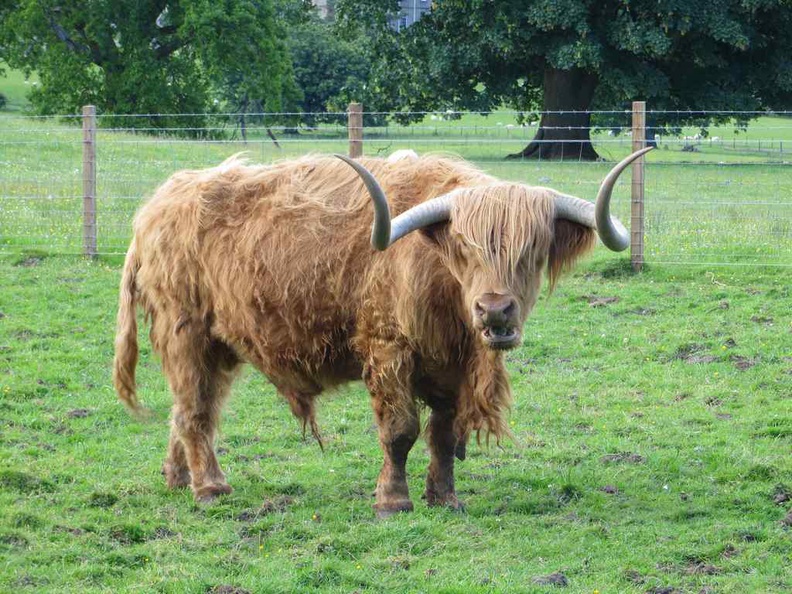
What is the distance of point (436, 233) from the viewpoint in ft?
18.7

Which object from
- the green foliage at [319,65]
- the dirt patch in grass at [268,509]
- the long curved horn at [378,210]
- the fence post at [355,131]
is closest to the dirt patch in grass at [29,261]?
the fence post at [355,131]

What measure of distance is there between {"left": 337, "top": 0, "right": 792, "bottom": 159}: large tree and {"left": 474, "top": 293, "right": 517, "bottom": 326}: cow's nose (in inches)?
722

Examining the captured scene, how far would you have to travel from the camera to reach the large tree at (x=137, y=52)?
104ft


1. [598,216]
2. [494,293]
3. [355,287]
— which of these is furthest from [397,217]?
[598,216]

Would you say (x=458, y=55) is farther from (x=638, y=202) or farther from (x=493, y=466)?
(x=493, y=466)

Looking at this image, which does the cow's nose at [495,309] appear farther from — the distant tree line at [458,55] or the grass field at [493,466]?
the distant tree line at [458,55]

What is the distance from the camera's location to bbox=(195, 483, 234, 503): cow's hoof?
6.28 metres

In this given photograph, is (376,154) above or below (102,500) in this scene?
above

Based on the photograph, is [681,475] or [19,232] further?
[19,232]

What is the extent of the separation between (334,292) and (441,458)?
1.07 m

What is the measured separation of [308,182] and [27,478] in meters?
2.29

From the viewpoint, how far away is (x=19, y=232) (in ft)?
46.2

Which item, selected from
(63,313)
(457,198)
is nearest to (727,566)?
(457,198)

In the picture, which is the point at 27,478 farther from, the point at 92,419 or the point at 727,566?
the point at 727,566
